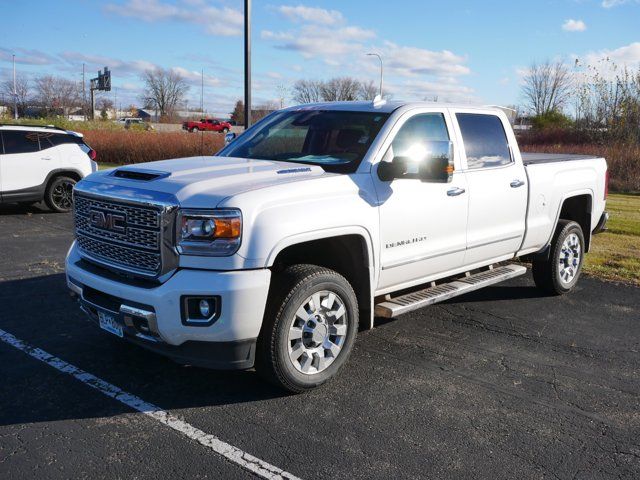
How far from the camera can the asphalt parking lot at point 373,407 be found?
3406mm

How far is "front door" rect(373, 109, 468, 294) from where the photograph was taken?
471 centimetres

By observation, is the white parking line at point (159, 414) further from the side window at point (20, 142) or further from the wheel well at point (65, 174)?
the wheel well at point (65, 174)

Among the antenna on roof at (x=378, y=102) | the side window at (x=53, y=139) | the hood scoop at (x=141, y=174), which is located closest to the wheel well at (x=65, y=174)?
the side window at (x=53, y=139)

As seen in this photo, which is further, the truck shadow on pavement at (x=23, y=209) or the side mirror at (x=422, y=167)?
the truck shadow on pavement at (x=23, y=209)

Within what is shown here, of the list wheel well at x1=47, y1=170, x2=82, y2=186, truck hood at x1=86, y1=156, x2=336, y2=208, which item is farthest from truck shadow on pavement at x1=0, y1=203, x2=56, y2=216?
truck hood at x1=86, y1=156, x2=336, y2=208

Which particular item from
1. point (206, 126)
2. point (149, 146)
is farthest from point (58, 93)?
point (149, 146)

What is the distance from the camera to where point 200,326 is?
3730 millimetres

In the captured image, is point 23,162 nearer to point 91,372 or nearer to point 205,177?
point 91,372

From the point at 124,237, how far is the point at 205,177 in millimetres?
663

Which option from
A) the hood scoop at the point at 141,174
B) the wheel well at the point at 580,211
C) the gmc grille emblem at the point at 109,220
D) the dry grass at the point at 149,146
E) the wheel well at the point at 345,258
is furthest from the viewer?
the dry grass at the point at 149,146

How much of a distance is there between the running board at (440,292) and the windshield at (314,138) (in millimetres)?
1105

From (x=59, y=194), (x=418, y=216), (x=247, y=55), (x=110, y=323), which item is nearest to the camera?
(x=110, y=323)

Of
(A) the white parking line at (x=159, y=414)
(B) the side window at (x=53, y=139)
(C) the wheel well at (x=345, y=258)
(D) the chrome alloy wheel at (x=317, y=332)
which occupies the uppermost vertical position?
(B) the side window at (x=53, y=139)

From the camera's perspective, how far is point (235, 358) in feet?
12.6
